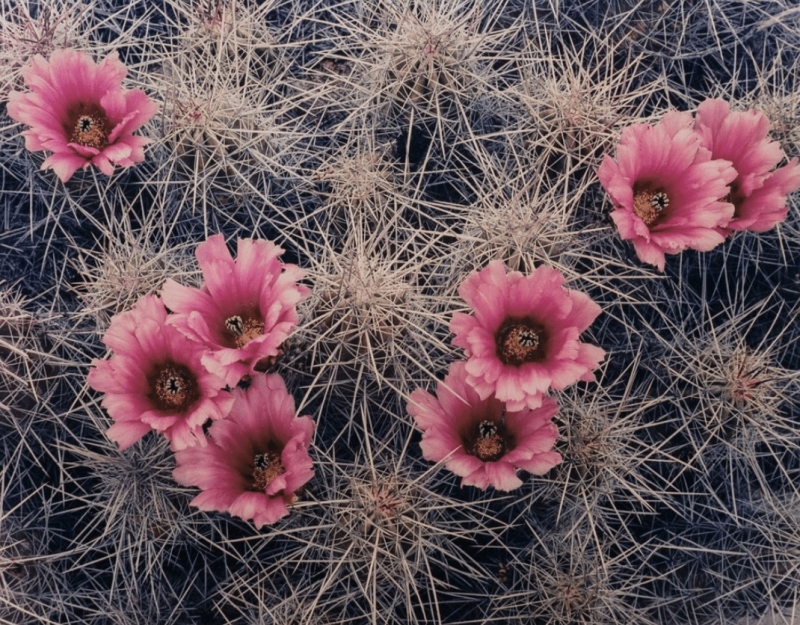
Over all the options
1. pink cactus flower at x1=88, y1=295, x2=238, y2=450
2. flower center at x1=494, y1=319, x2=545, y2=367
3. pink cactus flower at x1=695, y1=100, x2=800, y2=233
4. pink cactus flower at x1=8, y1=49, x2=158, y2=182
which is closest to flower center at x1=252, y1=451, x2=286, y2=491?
pink cactus flower at x1=88, y1=295, x2=238, y2=450

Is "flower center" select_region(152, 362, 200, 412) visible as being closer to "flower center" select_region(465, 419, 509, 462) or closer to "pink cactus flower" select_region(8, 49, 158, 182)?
"pink cactus flower" select_region(8, 49, 158, 182)

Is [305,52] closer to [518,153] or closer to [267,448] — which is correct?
[518,153]

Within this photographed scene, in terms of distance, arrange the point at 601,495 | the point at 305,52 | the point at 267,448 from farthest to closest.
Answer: the point at 305,52, the point at 601,495, the point at 267,448

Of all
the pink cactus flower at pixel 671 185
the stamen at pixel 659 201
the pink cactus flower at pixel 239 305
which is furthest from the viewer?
the stamen at pixel 659 201

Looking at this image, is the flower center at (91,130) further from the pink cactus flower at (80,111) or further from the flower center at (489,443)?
the flower center at (489,443)

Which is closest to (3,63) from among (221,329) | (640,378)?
(221,329)

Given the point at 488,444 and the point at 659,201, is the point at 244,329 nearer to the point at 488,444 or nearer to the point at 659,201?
the point at 488,444

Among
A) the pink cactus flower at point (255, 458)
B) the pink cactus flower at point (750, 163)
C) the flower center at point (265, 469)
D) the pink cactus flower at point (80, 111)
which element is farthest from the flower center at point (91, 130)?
the pink cactus flower at point (750, 163)
